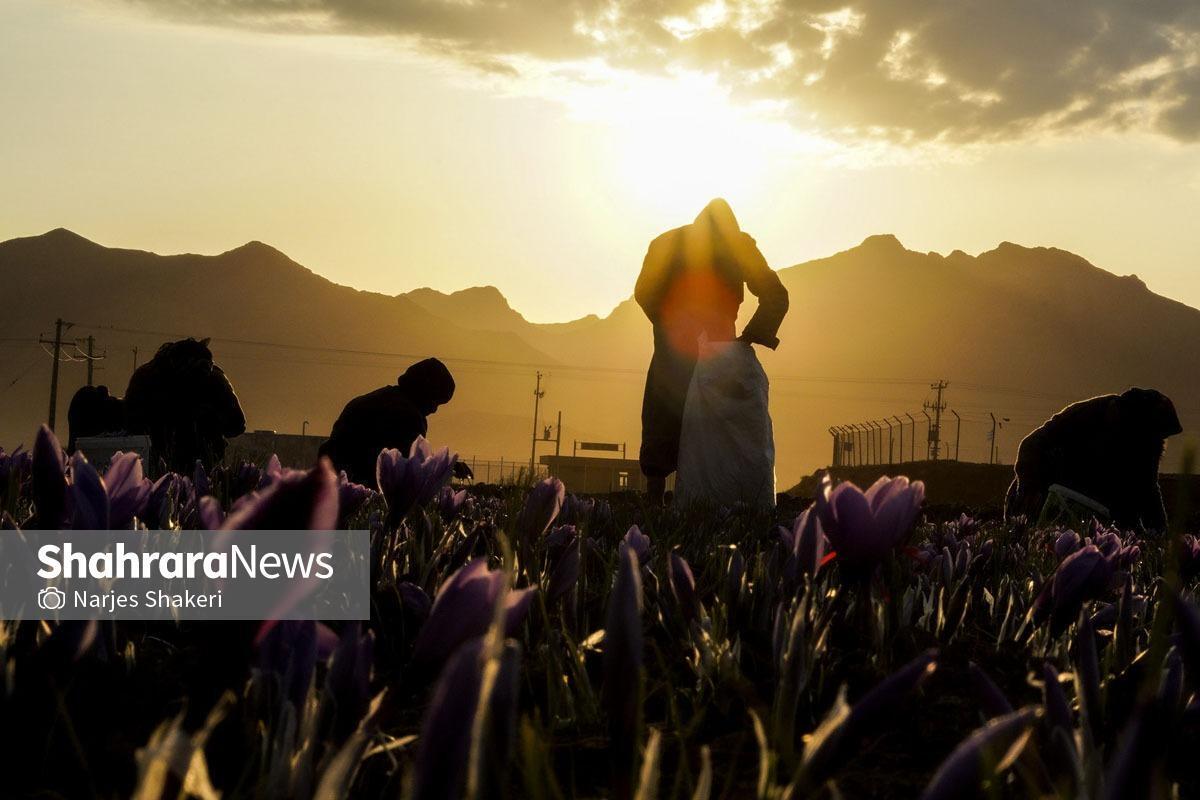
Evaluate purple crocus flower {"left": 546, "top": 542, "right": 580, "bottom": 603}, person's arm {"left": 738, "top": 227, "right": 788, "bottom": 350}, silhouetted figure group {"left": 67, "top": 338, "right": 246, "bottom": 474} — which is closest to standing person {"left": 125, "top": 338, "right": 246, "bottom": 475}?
silhouetted figure group {"left": 67, "top": 338, "right": 246, "bottom": 474}

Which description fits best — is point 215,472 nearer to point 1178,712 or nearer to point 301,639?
point 301,639

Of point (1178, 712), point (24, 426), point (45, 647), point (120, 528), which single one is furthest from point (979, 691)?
point (24, 426)

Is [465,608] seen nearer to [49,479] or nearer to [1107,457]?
[49,479]

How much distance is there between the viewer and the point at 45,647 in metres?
0.81

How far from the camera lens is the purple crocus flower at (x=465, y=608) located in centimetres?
76

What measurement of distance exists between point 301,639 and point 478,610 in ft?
0.45

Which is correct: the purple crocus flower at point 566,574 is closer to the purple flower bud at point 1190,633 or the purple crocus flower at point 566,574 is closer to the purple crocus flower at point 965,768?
the purple flower bud at point 1190,633

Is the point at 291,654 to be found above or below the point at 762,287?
below

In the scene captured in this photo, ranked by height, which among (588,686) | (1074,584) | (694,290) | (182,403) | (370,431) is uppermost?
(694,290)

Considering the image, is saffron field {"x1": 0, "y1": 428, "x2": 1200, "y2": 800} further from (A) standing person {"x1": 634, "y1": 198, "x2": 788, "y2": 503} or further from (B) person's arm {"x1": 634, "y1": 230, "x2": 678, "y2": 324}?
(B) person's arm {"x1": 634, "y1": 230, "x2": 678, "y2": 324}

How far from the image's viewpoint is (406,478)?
1.80m

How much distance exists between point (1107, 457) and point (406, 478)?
783 centimetres

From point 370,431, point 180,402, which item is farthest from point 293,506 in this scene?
point 180,402

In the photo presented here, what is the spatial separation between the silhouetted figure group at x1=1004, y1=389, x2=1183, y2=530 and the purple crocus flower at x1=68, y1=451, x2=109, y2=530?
8.02 meters
